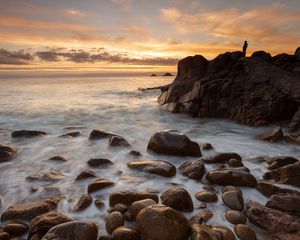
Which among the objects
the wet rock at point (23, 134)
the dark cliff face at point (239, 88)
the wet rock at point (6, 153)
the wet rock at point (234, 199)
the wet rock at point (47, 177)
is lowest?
the wet rock at point (23, 134)

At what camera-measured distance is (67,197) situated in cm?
383

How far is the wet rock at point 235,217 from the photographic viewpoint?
3.10 meters

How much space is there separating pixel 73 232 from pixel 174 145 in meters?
3.18

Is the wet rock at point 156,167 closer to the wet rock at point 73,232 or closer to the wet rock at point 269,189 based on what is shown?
the wet rock at point 269,189

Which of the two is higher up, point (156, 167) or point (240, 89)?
point (240, 89)

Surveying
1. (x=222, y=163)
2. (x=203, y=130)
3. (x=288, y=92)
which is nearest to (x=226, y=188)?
(x=222, y=163)

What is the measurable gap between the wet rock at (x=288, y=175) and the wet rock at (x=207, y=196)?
4.30ft

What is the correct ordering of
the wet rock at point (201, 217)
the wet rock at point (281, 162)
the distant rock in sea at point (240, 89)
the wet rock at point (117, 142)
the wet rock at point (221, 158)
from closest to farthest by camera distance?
the wet rock at point (201, 217)
the wet rock at point (281, 162)
the wet rock at point (221, 158)
the wet rock at point (117, 142)
the distant rock in sea at point (240, 89)

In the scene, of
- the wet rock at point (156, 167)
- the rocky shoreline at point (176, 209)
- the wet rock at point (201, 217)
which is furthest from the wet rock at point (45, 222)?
the wet rock at point (156, 167)

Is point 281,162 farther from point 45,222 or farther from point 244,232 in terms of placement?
point 45,222

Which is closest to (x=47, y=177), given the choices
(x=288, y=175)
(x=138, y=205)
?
(x=138, y=205)

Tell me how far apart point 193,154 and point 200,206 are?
2090 millimetres

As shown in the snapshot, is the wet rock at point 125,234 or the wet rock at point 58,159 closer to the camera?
the wet rock at point 125,234

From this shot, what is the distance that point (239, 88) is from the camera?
33.7 ft
